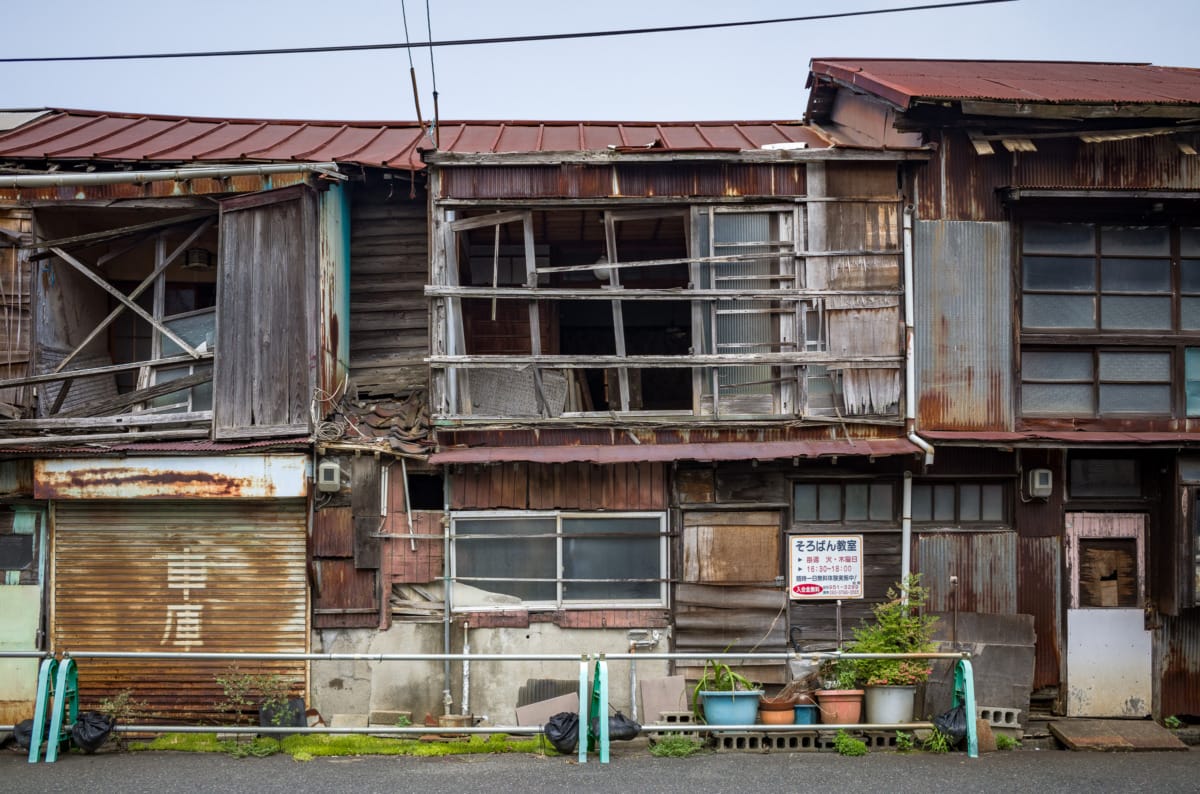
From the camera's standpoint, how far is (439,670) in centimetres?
1182

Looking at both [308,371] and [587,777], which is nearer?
[587,777]

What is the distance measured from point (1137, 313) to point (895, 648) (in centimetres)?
533

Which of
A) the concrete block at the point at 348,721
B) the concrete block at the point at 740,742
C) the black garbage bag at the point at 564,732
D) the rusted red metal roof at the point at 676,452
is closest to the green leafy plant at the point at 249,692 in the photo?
the concrete block at the point at 348,721

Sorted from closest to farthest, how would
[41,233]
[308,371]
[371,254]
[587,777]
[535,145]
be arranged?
[587,777] < [308,371] < [41,233] < [371,254] < [535,145]

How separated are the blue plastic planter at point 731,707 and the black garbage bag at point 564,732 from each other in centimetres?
165

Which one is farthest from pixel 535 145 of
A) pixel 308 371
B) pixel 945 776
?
pixel 945 776

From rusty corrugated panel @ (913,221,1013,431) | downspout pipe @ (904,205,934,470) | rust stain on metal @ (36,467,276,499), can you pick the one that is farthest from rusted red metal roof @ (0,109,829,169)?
rust stain on metal @ (36,467,276,499)

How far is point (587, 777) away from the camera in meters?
9.09

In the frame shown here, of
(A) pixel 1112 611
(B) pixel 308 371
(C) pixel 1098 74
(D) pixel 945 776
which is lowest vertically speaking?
(D) pixel 945 776

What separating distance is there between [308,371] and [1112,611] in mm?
10349

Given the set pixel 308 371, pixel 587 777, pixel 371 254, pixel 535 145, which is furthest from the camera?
pixel 535 145

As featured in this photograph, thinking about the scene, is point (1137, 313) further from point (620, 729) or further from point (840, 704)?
point (620, 729)

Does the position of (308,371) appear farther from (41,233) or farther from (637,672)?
(637,672)

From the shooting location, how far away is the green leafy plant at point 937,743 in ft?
33.2
